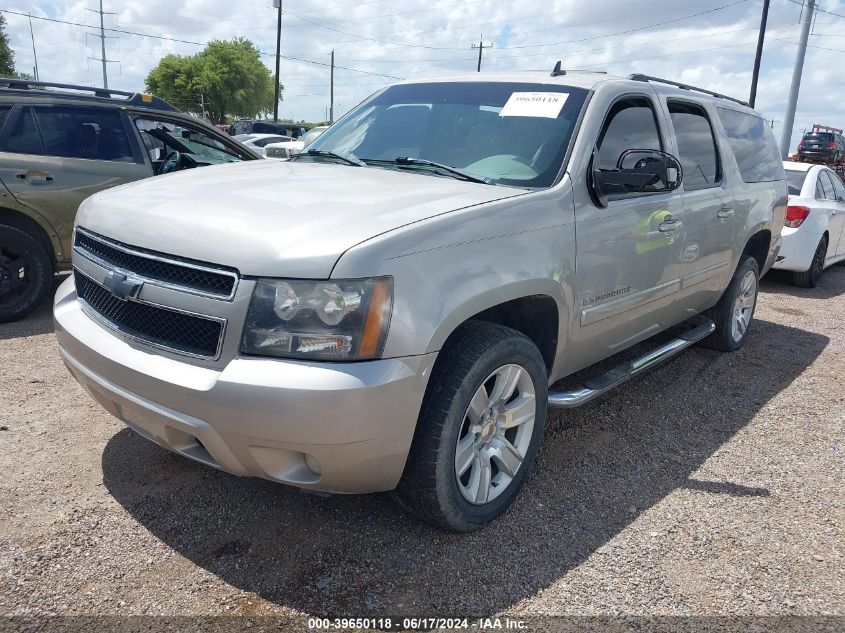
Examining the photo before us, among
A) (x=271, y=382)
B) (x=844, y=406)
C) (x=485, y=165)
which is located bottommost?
(x=844, y=406)

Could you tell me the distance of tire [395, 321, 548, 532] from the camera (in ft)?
8.27

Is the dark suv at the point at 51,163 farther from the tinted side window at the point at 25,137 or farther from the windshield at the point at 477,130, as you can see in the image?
the windshield at the point at 477,130

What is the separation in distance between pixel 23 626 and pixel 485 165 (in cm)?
258

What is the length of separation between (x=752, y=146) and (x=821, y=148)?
2981 cm

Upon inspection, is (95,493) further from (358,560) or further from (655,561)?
(655,561)

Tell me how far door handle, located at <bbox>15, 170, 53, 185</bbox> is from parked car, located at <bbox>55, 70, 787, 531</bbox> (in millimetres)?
2815

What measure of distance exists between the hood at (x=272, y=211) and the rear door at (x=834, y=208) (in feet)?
23.8

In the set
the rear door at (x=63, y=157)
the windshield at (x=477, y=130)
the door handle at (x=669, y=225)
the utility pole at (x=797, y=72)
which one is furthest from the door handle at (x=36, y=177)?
the utility pole at (x=797, y=72)

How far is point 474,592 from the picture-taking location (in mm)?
2479

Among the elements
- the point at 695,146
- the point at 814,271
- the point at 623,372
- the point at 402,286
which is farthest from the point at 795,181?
the point at 402,286

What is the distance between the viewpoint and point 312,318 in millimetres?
2238

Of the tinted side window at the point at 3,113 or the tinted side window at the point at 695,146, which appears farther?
the tinted side window at the point at 3,113

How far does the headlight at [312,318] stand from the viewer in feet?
7.32

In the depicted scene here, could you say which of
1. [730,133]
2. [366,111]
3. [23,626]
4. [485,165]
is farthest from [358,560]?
[730,133]
